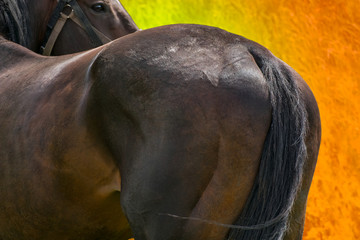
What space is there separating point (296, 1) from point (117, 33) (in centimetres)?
250

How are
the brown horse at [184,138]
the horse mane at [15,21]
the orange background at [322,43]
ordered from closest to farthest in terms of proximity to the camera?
the brown horse at [184,138], the horse mane at [15,21], the orange background at [322,43]

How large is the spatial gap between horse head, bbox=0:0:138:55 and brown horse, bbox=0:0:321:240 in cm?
122

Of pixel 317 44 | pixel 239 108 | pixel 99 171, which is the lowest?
pixel 317 44

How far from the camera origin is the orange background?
16.5 ft

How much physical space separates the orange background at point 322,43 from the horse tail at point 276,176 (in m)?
3.16

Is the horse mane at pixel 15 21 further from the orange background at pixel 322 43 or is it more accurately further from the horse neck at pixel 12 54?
the orange background at pixel 322 43

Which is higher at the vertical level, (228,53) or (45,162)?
(228,53)

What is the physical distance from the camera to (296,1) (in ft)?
17.6

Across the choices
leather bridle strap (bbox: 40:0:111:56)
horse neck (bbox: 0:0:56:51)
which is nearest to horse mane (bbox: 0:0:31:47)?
horse neck (bbox: 0:0:56:51)

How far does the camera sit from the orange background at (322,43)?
5.02m

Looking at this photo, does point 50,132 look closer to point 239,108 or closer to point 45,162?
point 45,162

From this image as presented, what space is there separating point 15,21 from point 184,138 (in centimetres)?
183

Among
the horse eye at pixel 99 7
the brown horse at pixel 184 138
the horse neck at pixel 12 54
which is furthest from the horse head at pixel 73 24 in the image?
the brown horse at pixel 184 138

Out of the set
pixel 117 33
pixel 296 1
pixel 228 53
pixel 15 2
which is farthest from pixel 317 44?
pixel 228 53
